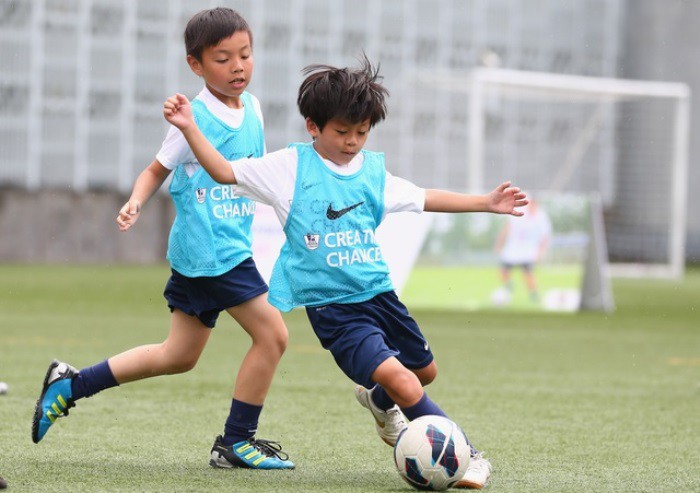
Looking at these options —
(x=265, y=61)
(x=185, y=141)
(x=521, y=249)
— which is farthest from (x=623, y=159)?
(x=185, y=141)

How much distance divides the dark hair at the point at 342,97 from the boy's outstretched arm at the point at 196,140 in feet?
1.06

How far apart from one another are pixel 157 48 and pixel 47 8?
8.34 feet

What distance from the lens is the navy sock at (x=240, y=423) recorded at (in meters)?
4.88

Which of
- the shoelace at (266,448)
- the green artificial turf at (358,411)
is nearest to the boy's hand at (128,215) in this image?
the green artificial turf at (358,411)

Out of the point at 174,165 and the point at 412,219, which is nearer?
the point at 174,165

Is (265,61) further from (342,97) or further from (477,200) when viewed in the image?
(342,97)

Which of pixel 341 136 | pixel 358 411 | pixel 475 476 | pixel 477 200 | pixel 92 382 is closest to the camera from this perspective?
pixel 475 476

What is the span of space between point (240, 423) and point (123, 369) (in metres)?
0.52

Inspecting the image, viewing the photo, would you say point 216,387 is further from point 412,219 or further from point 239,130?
point 412,219

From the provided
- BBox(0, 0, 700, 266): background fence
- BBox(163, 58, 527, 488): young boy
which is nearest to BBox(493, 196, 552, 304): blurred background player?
BBox(0, 0, 700, 266): background fence

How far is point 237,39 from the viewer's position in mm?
4859

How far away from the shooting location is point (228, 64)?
4879 millimetres

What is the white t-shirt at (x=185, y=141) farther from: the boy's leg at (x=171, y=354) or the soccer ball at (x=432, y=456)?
the soccer ball at (x=432, y=456)

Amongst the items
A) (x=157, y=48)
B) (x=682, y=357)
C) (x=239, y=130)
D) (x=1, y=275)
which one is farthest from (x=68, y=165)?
(x=239, y=130)
